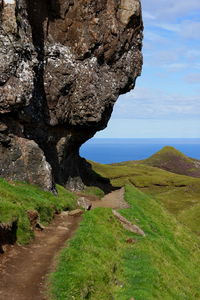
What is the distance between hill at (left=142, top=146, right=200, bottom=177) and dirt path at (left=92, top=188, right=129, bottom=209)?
400 ft

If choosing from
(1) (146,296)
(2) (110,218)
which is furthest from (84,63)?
(1) (146,296)

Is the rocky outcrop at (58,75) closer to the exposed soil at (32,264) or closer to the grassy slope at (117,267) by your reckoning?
the grassy slope at (117,267)

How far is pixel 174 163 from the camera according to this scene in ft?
608

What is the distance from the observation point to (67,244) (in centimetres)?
2425

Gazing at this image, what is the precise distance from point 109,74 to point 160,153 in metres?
146

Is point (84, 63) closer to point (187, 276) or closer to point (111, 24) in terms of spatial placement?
point (111, 24)

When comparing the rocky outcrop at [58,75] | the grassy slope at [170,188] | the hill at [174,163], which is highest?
the rocky outcrop at [58,75]

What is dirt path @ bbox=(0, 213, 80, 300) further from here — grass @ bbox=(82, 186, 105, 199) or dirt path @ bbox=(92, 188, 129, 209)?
grass @ bbox=(82, 186, 105, 199)

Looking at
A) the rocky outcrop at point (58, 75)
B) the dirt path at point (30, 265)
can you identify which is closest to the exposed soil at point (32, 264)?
the dirt path at point (30, 265)

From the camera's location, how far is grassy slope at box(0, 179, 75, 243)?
23.9 metres

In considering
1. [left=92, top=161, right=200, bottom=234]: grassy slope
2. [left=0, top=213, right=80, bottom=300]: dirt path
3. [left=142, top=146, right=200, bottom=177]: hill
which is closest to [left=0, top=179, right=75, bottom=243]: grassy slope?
[left=0, top=213, right=80, bottom=300]: dirt path

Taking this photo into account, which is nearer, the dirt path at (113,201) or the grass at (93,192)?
the dirt path at (113,201)

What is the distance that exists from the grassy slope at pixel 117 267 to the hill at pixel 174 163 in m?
142

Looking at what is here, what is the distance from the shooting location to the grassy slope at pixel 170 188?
3204 inches
